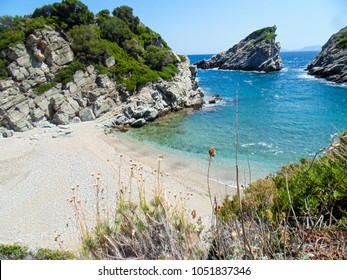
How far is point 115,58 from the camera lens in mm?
33906

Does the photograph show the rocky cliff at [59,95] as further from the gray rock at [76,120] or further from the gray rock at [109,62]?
the gray rock at [109,62]

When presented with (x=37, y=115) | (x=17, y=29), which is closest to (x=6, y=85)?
(x=37, y=115)

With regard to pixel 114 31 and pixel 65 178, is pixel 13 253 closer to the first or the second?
pixel 65 178

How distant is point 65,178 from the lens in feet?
49.7

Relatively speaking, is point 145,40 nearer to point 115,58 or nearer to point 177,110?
point 115,58

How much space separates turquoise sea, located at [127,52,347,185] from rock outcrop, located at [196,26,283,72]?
132 feet

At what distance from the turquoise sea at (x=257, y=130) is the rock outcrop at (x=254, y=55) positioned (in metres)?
40.3

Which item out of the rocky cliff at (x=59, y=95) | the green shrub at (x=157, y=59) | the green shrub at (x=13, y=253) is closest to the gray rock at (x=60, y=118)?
the rocky cliff at (x=59, y=95)

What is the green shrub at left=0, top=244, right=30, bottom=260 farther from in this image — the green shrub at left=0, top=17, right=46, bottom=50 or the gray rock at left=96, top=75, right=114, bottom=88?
the green shrub at left=0, top=17, right=46, bottom=50

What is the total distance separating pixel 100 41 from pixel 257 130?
73.3 ft

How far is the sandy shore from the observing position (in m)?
10.8

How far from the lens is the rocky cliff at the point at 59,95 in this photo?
25609mm

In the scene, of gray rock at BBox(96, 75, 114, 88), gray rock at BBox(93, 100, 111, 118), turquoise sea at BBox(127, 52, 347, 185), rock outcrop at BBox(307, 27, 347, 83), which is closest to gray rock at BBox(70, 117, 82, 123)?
gray rock at BBox(93, 100, 111, 118)

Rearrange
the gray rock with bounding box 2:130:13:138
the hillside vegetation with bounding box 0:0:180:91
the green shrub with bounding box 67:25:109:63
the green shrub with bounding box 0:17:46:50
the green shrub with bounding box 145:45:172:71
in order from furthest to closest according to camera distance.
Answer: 1. the green shrub with bounding box 145:45:172:71
2. the green shrub with bounding box 67:25:109:63
3. the hillside vegetation with bounding box 0:0:180:91
4. the green shrub with bounding box 0:17:46:50
5. the gray rock with bounding box 2:130:13:138
